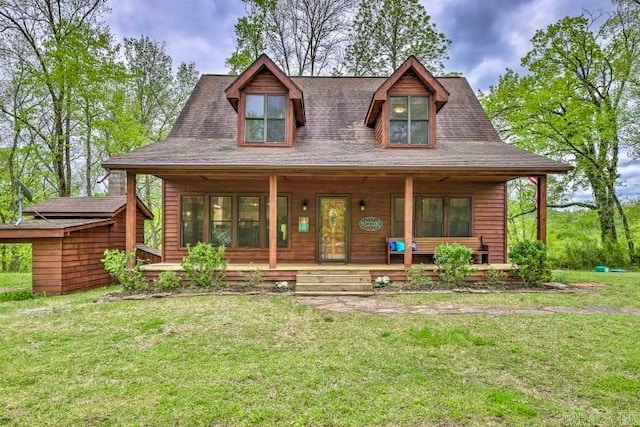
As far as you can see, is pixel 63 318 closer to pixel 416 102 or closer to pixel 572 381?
pixel 572 381

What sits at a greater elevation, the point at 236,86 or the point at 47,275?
the point at 236,86

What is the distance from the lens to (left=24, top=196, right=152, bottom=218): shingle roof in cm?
1031

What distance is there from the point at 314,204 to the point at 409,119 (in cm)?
342

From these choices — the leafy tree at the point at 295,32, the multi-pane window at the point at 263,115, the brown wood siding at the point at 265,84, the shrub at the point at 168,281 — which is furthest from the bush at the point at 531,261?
the leafy tree at the point at 295,32

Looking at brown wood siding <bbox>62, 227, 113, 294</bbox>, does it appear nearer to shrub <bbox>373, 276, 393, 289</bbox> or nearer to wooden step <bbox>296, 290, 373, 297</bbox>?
wooden step <bbox>296, 290, 373, 297</bbox>

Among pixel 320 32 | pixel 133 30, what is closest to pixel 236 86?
pixel 320 32

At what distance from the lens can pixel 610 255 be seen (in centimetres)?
1341

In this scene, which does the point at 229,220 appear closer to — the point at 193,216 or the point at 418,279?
the point at 193,216

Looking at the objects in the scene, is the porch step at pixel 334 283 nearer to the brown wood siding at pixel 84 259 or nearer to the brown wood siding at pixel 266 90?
the brown wood siding at pixel 266 90

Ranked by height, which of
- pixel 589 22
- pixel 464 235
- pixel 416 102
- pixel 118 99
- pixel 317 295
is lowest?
pixel 317 295

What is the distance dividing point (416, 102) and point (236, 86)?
4.75 metres

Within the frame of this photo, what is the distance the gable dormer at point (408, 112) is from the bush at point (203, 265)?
5142 millimetres

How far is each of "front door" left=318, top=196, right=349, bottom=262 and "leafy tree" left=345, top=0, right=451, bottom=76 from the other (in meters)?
10.5

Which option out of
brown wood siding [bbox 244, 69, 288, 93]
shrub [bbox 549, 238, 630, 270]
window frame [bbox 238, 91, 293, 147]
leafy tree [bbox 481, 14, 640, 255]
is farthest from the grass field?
leafy tree [bbox 481, 14, 640, 255]
